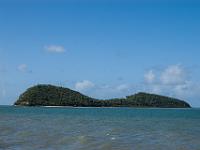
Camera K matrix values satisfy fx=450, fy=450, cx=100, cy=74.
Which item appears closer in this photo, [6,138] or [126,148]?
[126,148]

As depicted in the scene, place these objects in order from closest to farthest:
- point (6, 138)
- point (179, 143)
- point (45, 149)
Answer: point (45, 149) < point (179, 143) < point (6, 138)

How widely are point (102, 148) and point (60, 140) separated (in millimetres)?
5285

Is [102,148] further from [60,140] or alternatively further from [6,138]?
[6,138]

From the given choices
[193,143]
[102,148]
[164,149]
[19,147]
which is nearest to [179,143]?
[193,143]

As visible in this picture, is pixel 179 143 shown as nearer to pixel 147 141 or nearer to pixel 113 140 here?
pixel 147 141

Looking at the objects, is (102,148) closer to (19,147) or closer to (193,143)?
(19,147)

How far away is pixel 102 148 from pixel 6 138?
9295mm

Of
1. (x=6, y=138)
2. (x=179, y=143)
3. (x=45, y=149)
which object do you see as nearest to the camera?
(x=45, y=149)

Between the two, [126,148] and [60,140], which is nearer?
[126,148]

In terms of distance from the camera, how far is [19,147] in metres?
28.3

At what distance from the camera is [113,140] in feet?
107

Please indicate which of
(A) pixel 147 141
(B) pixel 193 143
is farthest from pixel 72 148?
(B) pixel 193 143

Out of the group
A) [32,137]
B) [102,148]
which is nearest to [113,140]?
[102,148]

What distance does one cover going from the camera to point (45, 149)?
27.5m
